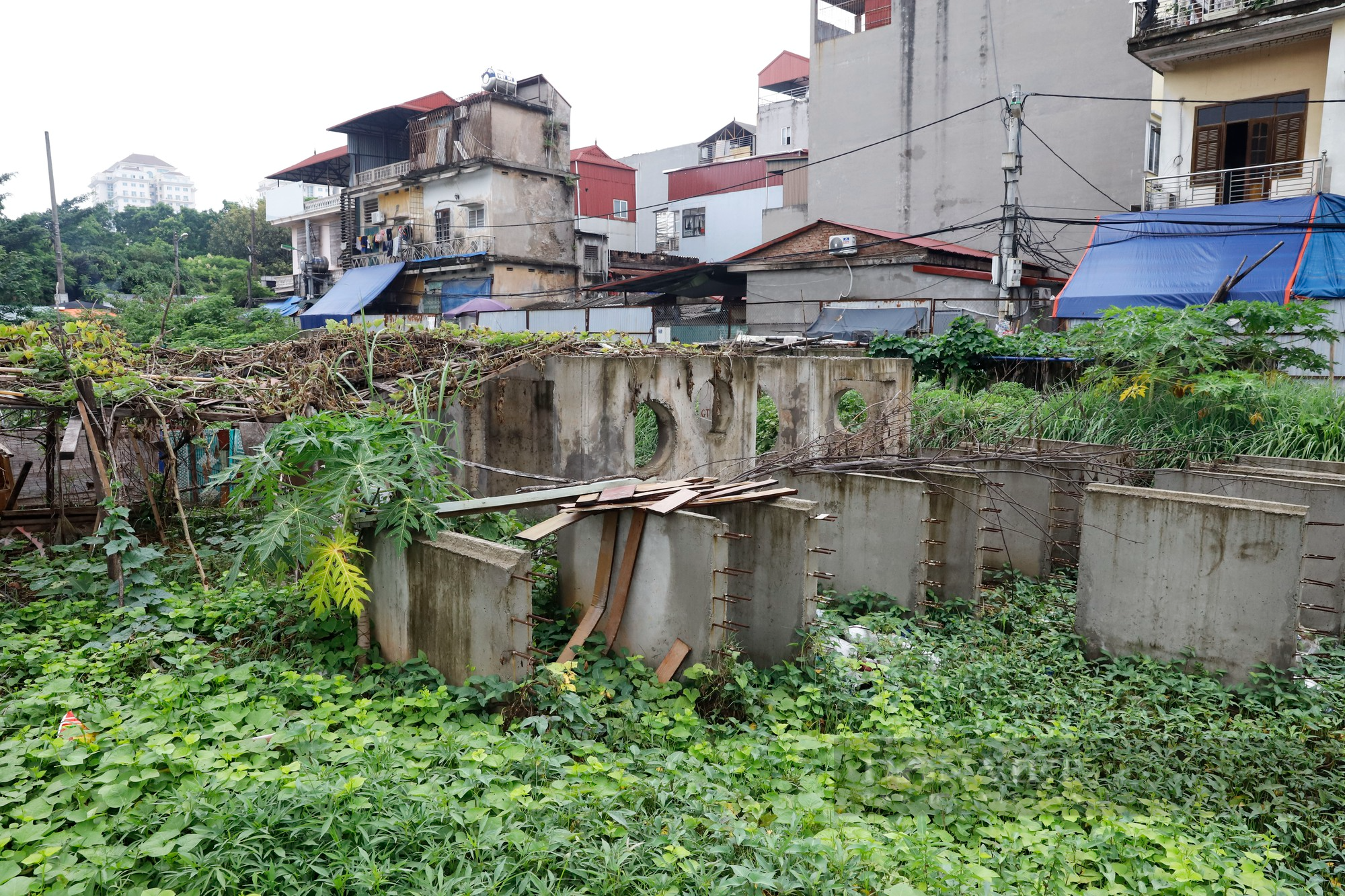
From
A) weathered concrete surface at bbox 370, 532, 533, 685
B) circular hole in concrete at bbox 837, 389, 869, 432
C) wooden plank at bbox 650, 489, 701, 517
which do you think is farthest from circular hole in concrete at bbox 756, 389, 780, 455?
weathered concrete surface at bbox 370, 532, 533, 685

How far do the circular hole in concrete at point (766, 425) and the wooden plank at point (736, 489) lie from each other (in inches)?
213

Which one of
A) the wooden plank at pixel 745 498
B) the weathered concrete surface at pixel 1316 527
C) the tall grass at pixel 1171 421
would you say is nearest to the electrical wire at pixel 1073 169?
the tall grass at pixel 1171 421

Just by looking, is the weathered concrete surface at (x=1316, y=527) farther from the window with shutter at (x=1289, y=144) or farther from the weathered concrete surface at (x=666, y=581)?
the window with shutter at (x=1289, y=144)

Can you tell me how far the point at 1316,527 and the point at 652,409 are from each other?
706 centimetres

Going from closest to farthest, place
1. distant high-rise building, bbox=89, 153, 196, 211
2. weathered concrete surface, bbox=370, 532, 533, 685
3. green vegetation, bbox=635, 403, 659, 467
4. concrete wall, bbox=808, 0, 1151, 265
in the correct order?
weathered concrete surface, bbox=370, 532, 533, 685 < green vegetation, bbox=635, 403, 659, 467 < concrete wall, bbox=808, 0, 1151, 265 < distant high-rise building, bbox=89, 153, 196, 211

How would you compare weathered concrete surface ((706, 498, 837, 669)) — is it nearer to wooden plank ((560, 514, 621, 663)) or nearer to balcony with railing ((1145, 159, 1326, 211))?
wooden plank ((560, 514, 621, 663))

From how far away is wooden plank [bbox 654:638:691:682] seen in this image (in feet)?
19.4

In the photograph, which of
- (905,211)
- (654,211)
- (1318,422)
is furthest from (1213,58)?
(654,211)

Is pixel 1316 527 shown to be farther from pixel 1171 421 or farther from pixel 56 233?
pixel 56 233

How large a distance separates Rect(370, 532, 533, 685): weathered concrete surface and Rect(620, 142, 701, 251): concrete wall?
37300 millimetres

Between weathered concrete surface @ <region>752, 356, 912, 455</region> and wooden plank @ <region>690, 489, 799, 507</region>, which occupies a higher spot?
weathered concrete surface @ <region>752, 356, 912, 455</region>

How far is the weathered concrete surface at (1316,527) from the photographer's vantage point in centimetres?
762

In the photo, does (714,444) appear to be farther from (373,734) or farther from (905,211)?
(905,211)

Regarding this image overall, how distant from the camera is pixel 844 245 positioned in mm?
21453
